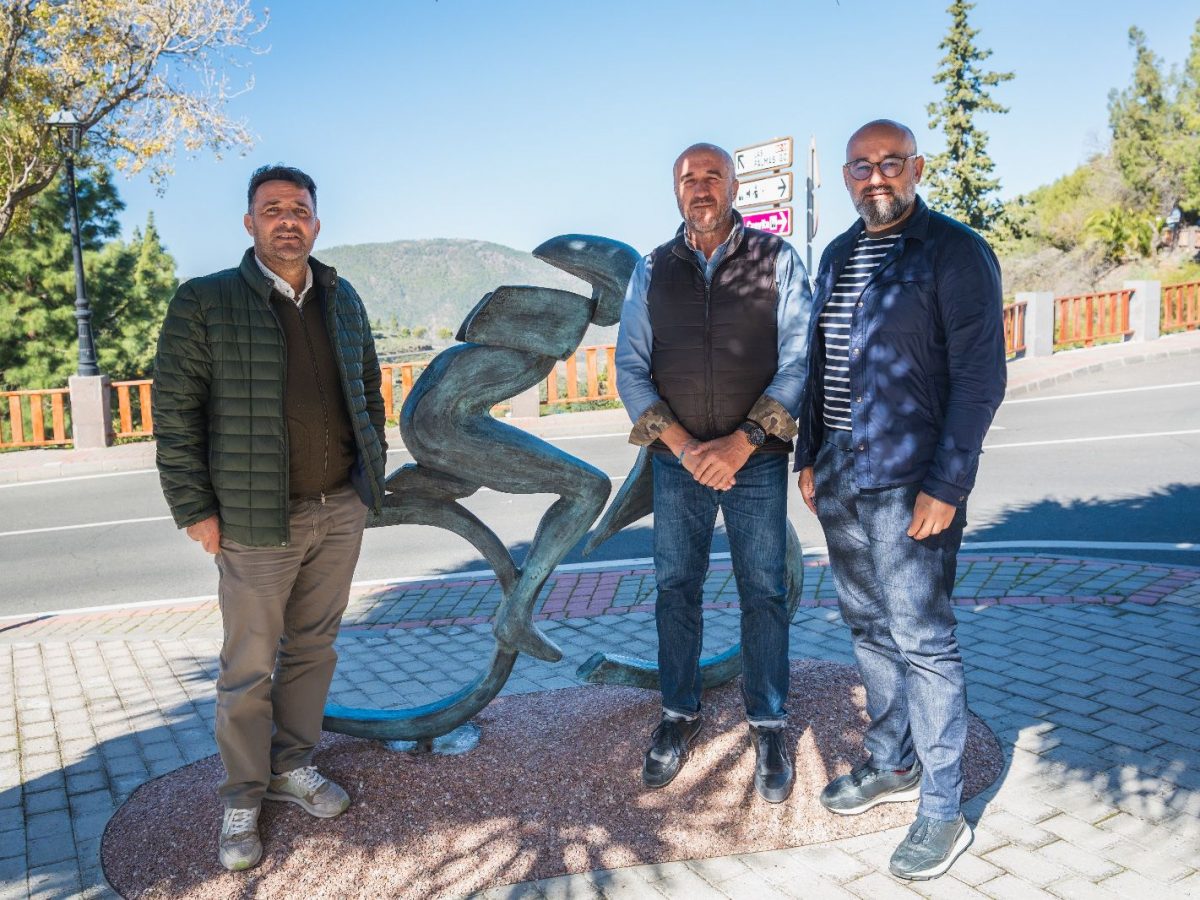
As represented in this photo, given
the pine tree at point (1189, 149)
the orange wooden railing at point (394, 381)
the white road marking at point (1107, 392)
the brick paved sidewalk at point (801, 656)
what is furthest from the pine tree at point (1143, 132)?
the brick paved sidewalk at point (801, 656)

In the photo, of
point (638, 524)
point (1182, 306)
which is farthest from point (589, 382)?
point (1182, 306)

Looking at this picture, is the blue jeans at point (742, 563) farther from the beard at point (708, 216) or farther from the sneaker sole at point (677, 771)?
the beard at point (708, 216)

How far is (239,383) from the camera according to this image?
10.2ft

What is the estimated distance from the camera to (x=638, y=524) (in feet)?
28.3

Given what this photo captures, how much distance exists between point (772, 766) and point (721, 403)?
4.30 ft

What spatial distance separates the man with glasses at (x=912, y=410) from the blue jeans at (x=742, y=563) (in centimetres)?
23

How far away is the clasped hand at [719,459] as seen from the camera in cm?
331

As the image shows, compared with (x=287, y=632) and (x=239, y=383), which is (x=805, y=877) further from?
(x=239, y=383)

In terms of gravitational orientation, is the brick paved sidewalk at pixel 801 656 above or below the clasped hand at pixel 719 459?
below

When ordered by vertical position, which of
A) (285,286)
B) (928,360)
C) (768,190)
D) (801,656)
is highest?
(768,190)

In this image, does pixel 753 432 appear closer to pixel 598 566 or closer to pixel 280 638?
pixel 280 638

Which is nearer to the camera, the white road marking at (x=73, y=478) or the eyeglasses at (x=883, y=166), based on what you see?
the eyeglasses at (x=883, y=166)

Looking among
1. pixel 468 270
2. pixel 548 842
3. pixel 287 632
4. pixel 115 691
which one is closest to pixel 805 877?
pixel 548 842

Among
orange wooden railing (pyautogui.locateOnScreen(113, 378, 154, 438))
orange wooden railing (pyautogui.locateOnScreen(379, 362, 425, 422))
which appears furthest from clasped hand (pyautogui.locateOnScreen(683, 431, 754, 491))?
orange wooden railing (pyautogui.locateOnScreen(113, 378, 154, 438))
